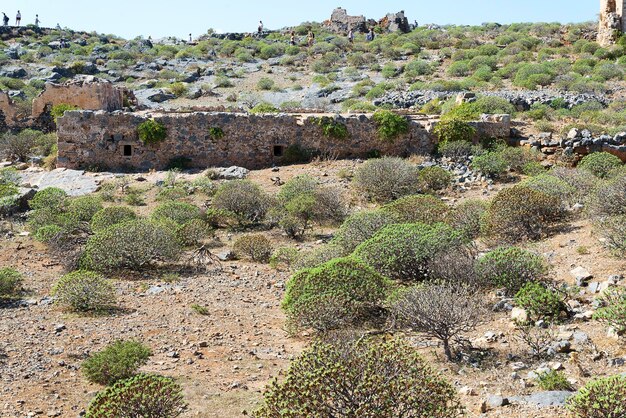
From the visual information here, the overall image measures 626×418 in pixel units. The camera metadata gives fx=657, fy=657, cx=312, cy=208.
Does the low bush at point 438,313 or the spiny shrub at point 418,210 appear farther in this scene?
the spiny shrub at point 418,210

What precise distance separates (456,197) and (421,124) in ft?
15.1

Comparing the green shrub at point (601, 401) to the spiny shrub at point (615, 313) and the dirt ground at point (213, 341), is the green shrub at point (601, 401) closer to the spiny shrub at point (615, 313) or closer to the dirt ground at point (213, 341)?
the dirt ground at point (213, 341)

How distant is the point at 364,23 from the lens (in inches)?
2244

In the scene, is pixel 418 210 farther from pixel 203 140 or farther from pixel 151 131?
pixel 151 131

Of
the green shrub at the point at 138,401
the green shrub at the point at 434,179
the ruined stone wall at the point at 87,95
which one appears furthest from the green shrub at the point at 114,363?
the ruined stone wall at the point at 87,95

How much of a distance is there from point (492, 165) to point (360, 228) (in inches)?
251

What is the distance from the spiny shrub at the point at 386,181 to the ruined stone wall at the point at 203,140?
11.0 ft

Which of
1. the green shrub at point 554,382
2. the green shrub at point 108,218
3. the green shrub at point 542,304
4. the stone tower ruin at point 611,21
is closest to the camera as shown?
the green shrub at point 554,382

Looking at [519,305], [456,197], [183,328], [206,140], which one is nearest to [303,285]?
[183,328]

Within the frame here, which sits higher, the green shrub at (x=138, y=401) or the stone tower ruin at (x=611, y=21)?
the stone tower ruin at (x=611, y=21)

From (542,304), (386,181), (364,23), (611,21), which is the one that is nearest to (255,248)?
(386,181)

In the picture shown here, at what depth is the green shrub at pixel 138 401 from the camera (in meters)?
5.32

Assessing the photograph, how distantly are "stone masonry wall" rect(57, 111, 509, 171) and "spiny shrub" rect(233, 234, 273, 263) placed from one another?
7540 mm

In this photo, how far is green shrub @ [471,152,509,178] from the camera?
16000 mm
